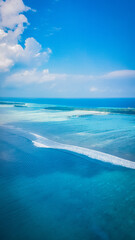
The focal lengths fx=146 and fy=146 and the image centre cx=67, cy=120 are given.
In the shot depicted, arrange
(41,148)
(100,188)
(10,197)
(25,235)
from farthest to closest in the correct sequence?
(41,148) < (100,188) < (10,197) < (25,235)

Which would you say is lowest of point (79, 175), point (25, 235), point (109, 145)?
point (25, 235)

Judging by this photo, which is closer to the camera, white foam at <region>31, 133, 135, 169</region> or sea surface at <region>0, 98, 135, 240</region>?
sea surface at <region>0, 98, 135, 240</region>

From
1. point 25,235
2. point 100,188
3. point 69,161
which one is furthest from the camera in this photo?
point 69,161

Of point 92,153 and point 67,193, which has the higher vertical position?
point 92,153

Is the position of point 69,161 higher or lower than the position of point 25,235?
higher

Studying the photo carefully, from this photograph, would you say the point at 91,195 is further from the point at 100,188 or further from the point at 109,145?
the point at 109,145

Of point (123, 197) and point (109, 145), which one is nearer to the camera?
point (123, 197)

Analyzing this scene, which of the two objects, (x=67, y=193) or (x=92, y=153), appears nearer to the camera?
(x=67, y=193)

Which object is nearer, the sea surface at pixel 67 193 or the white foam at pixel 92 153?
the sea surface at pixel 67 193

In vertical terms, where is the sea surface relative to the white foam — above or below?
below

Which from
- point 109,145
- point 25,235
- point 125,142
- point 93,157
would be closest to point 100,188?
point 93,157

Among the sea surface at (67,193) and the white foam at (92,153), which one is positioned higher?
the white foam at (92,153)
